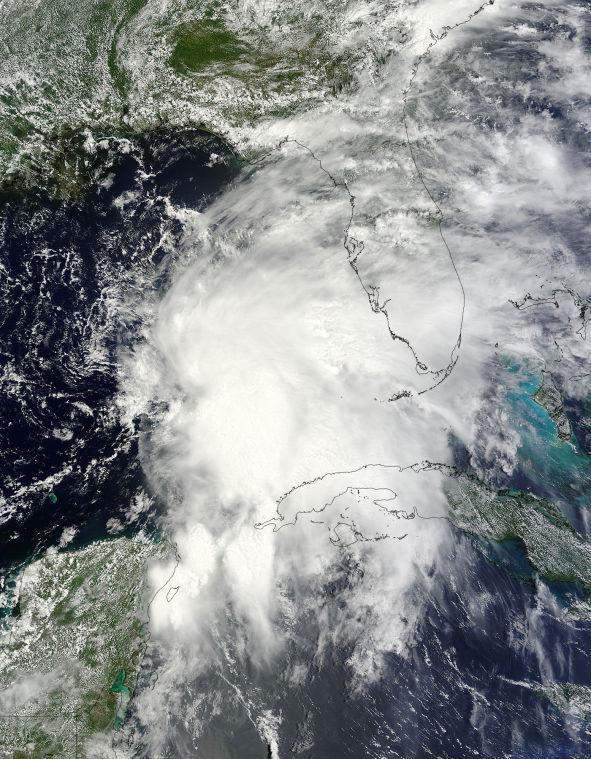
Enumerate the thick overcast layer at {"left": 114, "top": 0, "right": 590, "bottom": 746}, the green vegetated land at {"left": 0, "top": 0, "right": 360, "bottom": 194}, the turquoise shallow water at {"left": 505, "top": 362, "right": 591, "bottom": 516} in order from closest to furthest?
1. the thick overcast layer at {"left": 114, "top": 0, "right": 590, "bottom": 746}
2. the turquoise shallow water at {"left": 505, "top": 362, "right": 591, "bottom": 516}
3. the green vegetated land at {"left": 0, "top": 0, "right": 360, "bottom": 194}

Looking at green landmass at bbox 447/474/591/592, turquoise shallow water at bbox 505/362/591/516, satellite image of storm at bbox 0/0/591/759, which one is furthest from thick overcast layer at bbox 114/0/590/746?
green landmass at bbox 447/474/591/592

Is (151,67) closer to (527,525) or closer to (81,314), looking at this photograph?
(81,314)

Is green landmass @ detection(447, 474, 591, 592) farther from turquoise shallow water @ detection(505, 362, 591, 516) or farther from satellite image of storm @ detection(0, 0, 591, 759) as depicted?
turquoise shallow water @ detection(505, 362, 591, 516)

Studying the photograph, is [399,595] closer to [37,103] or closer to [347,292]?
[347,292]

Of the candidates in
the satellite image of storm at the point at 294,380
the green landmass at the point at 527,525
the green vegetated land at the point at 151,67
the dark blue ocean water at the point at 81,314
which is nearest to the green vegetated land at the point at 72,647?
the satellite image of storm at the point at 294,380

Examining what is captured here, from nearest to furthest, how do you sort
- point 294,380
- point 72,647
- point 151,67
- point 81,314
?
point 72,647
point 294,380
point 81,314
point 151,67

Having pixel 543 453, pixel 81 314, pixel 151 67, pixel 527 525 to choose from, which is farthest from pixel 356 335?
pixel 151 67
